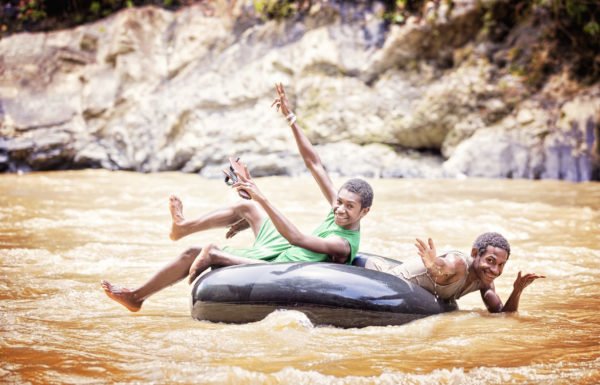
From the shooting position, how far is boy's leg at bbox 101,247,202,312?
165 inches

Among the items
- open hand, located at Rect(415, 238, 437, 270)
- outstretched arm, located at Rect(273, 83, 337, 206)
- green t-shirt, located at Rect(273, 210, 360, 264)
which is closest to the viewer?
open hand, located at Rect(415, 238, 437, 270)

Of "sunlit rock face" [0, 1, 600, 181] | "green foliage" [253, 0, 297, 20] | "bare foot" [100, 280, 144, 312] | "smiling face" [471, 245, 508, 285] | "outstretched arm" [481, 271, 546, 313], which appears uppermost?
"green foliage" [253, 0, 297, 20]

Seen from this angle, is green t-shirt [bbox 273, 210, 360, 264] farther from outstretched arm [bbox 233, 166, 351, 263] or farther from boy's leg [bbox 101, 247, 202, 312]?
boy's leg [bbox 101, 247, 202, 312]

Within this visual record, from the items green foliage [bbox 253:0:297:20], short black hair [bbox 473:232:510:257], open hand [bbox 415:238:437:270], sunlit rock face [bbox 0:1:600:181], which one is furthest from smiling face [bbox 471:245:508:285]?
green foliage [bbox 253:0:297:20]

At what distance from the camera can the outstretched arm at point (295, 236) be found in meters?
3.95

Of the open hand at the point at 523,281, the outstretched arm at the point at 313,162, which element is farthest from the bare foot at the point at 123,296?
the open hand at the point at 523,281

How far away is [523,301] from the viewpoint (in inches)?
181

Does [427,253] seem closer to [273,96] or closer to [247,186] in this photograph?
[247,186]

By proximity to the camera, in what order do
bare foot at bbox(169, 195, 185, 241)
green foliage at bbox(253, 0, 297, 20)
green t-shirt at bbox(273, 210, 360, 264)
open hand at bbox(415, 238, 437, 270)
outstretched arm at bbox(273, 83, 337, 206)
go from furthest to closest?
1. green foliage at bbox(253, 0, 297, 20)
2. outstretched arm at bbox(273, 83, 337, 206)
3. bare foot at bbox(169, 195, 185, 241)
4. green t-shirt at bbox(273, 210, 360, 264)
5. open hand at bbox(415, 238, 437, 270)

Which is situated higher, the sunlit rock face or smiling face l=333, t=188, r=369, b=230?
the sunlit rock face

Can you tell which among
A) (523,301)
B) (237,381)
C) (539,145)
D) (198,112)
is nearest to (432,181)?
(539,145)

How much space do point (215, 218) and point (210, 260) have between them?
19.3 inches

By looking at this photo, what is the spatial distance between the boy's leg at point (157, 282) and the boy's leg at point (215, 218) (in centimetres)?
37

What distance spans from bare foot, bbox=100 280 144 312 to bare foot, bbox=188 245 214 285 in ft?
1.24
